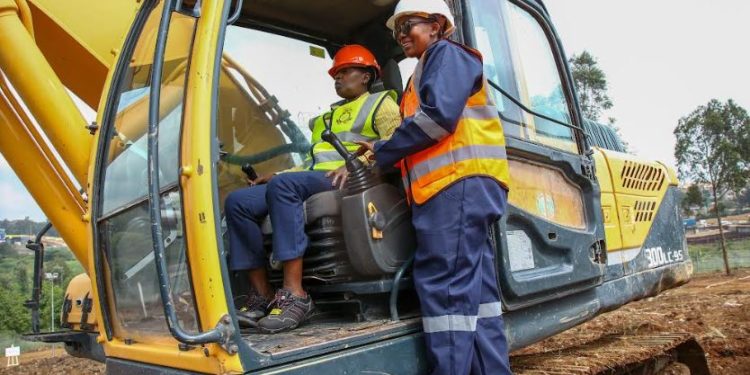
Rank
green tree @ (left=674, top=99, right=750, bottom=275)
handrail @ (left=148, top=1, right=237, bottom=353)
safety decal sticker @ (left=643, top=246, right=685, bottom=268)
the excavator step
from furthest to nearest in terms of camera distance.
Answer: green tree @ (left=674, top=99, right=750, bottom=275) → safety decal sticker @ (left=643, top=246, right=685, bottom=268) → the excavator step → handrail @ (left=148, top=1, right=237, bottom=353)

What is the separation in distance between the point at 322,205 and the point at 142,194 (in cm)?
76

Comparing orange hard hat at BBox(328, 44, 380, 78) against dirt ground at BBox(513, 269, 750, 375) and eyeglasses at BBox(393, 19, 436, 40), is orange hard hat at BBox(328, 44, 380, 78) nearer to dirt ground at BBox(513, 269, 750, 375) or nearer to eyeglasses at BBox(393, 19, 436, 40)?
eyeglasses at BBox(393, 19, 436, 40)

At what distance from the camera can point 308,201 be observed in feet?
8.88

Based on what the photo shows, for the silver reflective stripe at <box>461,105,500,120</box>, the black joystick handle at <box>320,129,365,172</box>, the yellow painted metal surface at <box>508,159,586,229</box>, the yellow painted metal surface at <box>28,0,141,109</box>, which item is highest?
the yellow painted metal surface at <box>28,0,141,109</box>

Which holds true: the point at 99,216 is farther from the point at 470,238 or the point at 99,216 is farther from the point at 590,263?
the point at 590,263

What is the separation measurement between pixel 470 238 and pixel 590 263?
1227 millimetres

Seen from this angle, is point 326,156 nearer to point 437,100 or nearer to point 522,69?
point 437,100

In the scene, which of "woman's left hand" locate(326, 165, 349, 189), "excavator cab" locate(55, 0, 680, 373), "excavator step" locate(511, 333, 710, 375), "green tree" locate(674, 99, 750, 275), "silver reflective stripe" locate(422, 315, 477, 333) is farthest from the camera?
"green tree" locate(674, 99, 750, 275)

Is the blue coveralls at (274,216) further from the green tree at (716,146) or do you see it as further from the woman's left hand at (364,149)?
the green tree at (716,146)

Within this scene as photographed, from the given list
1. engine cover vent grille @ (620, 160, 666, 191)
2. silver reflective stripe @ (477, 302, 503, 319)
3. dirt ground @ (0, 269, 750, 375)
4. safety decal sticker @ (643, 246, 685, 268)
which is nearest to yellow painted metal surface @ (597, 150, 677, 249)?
engine cover vent grille @ (620, 160, 666, 191)

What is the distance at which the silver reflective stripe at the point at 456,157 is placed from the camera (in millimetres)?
2406

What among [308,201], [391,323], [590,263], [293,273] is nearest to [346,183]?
[308,201]

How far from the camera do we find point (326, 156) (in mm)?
3186

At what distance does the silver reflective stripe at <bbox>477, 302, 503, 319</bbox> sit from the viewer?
2.41 m
